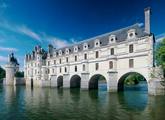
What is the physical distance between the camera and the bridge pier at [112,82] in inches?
1443

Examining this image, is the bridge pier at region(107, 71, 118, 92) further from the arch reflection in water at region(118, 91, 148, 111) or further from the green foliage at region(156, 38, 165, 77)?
the green foliage at region(156, 38, 165, 77)

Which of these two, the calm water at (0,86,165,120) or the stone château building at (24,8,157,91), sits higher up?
the stone château building at (24,8,157,91)

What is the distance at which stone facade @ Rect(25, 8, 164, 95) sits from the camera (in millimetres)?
33188

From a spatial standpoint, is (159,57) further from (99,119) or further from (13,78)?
(13,78)

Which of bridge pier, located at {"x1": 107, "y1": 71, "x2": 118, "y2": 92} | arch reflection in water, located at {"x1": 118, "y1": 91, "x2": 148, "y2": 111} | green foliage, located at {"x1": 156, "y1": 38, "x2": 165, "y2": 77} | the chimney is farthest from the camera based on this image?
bridge pier, located at {"x1": 107, "y1": 71, "x2": 118, "y2": 92}

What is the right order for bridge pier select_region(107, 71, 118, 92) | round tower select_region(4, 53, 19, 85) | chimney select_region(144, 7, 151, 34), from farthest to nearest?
round tower select_region(4, 53, 19, 85) < bridge pier select_region(107, 71, 118, 92) < chimney select_region(144, 7, 151, 34)

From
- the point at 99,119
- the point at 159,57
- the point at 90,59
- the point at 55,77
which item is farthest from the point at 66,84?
the point at 99,119

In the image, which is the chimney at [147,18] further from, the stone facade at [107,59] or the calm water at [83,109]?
the calm water at [83,109]

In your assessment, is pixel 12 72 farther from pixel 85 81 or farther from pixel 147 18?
pixel 147 18

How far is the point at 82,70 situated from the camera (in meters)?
46.2

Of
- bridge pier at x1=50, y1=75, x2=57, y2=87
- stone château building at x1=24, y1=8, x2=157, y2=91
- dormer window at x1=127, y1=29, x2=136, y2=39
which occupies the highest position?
dormer window at x1=127, y1=29, x2=136, y2=39

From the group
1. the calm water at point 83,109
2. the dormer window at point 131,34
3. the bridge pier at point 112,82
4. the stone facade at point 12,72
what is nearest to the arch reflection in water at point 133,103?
the calm water at point 83,109

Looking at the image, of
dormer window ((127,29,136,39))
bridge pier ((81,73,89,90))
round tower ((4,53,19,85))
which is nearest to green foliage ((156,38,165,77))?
dormer window ((127,29,136,39))

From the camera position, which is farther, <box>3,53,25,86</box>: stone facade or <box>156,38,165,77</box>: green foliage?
<box>3,53,25,86</box>: stone facade
